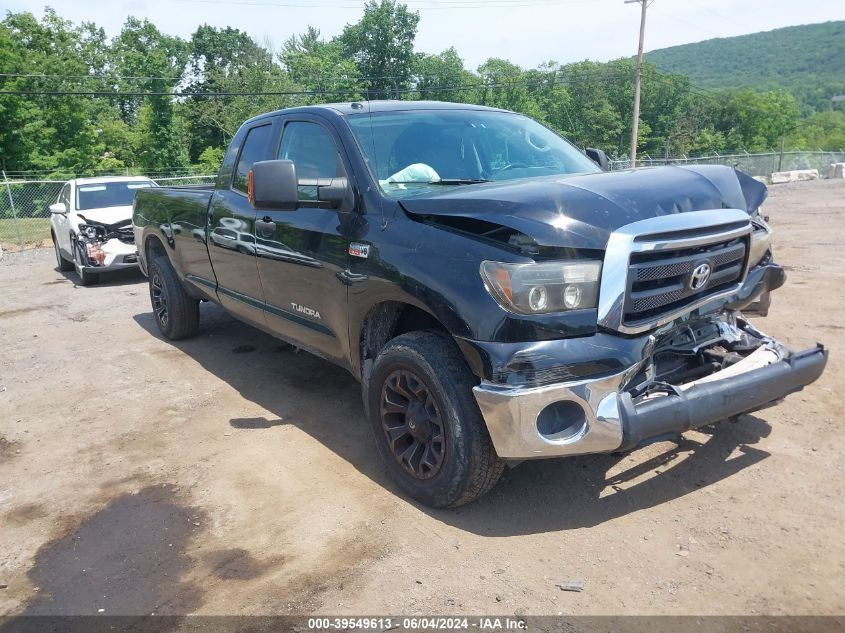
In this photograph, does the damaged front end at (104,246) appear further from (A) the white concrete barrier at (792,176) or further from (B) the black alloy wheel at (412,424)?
(A) the white concrete barrier at (792,176)

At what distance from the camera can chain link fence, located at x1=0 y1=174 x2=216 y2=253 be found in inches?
725

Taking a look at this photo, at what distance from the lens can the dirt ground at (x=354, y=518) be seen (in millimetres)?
2811

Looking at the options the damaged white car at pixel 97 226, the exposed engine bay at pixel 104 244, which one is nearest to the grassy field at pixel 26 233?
the damaged white car at pixel 97 226

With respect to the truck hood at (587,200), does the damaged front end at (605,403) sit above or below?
below

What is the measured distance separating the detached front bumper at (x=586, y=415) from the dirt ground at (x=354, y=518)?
536 millimetres

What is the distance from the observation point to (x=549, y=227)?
114 inches

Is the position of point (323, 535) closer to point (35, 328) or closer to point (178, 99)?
point (35, 328)

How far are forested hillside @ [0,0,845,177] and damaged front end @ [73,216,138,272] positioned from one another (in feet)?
59.9

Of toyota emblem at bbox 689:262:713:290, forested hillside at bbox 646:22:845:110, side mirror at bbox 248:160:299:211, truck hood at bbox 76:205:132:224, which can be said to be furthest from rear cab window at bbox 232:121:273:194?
forested hillside at bbox 646:22:845:110

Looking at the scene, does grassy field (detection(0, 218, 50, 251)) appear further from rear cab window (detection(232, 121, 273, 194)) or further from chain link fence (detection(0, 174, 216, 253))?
rear cab window (detection(232, 121, 273, 194))

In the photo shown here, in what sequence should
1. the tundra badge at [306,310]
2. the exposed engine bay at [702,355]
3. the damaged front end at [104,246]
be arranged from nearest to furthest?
the exposed engine bay at [702,355] < the tundra badge at [306,310] < the damaged front end at [104,246]

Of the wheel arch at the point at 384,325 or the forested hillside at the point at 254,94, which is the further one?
the forested hillside at the point at 254,94

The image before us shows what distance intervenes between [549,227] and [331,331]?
1.70 meters

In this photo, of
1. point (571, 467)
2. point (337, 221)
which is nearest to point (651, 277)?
point (571, 467)
